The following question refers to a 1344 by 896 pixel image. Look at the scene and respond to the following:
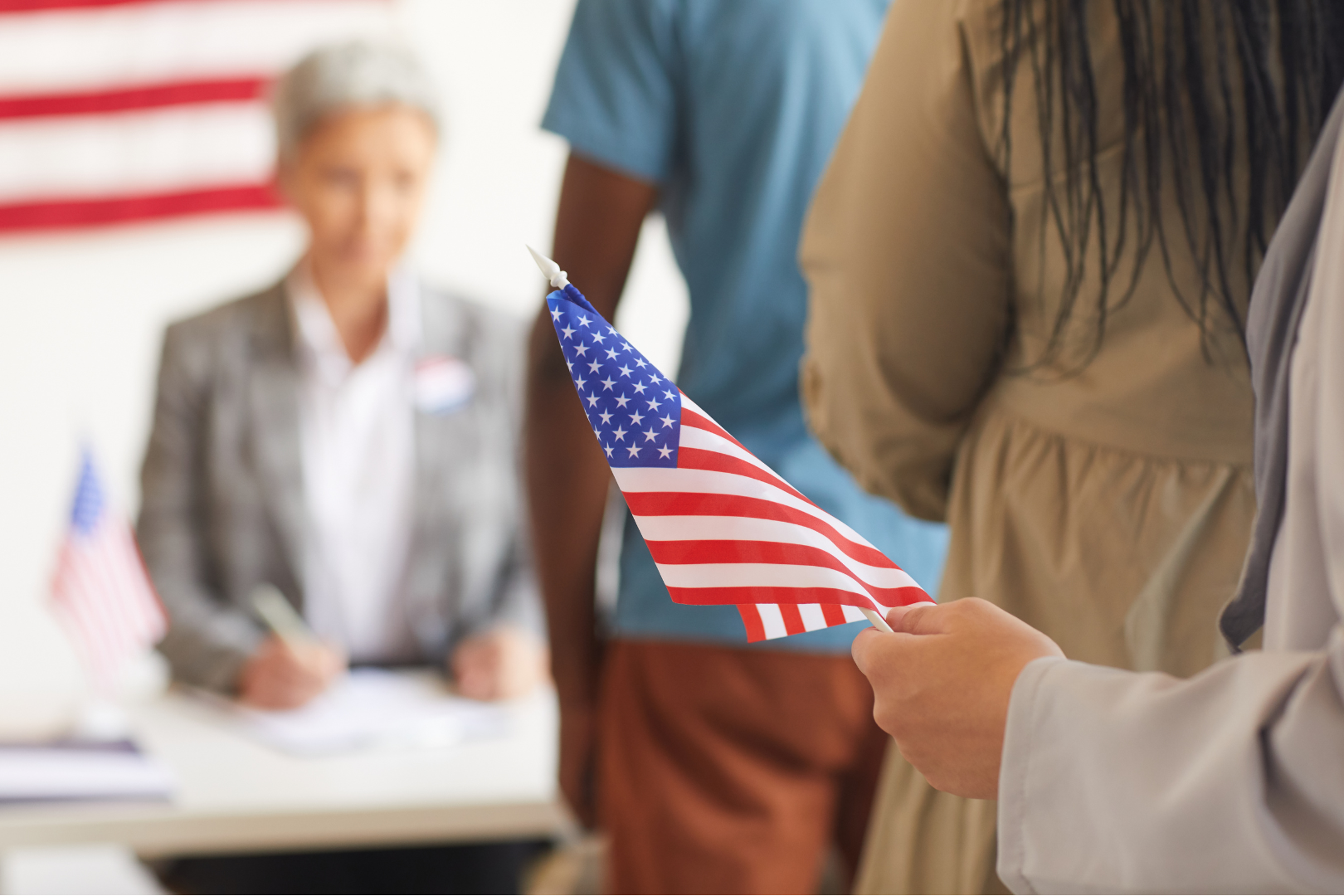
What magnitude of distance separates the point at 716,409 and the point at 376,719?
80 centimetres

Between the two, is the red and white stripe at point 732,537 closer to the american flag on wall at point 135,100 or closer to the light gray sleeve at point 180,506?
the light gray sleeve at point 180,506

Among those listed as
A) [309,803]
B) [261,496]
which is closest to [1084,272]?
[309,803]

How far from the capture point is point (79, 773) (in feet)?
5.04

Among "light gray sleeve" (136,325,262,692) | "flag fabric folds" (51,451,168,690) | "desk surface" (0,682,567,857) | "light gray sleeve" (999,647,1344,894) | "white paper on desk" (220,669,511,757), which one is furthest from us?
"light gray sleeve" (136,325,262,692)

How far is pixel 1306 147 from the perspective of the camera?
72 cm

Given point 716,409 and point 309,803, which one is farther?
point 309,803

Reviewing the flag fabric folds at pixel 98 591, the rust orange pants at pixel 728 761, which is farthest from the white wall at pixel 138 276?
the rust orange pants at pixel 728 761

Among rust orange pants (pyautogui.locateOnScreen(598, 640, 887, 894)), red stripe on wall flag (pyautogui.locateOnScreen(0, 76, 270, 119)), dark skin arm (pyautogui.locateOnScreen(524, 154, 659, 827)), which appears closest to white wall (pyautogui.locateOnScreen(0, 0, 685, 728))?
red stripe on wall flag (pyautogui.locateOnScreen(0, 76, 270, 119))

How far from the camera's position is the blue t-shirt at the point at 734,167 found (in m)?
1.13

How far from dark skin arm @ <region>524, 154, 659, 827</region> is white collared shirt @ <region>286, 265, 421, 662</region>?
1.01 metres

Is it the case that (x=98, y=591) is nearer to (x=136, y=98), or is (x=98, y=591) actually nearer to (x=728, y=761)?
(x=728, y=761)

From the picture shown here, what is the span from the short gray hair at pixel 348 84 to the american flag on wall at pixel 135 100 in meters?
1.21

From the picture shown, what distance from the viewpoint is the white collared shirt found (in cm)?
228

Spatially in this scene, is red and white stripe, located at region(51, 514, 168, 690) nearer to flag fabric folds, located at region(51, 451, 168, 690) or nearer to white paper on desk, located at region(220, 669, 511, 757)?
flag fabric folds, located at region(51, 451, 168, 690)
